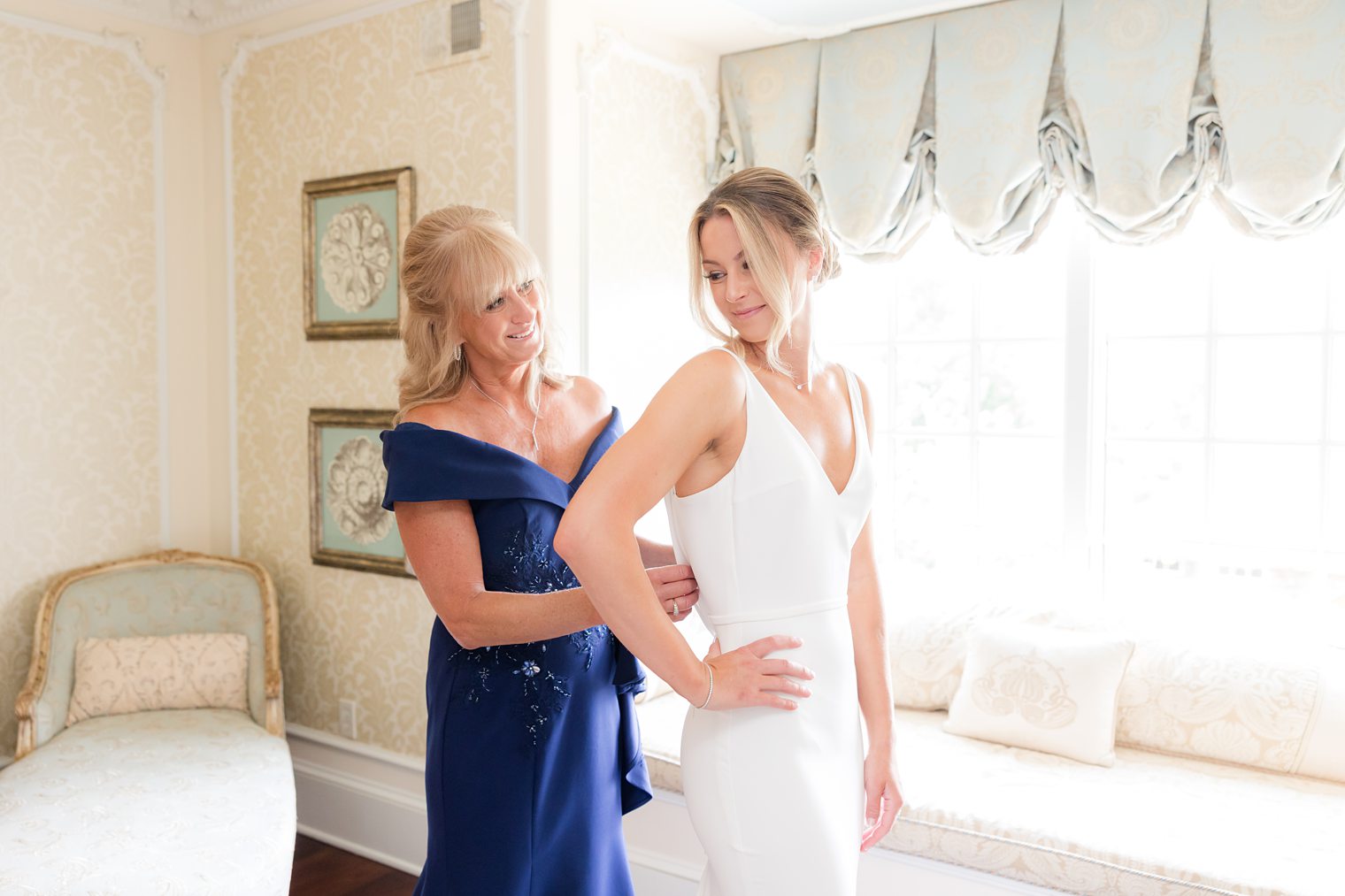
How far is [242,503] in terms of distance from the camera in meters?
3.84

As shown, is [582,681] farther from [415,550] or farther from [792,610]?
[792,610]

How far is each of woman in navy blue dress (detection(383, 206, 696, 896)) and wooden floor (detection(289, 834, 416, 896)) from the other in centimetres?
159

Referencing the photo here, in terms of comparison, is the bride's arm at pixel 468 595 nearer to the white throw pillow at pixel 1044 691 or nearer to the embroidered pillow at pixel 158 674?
Answer: the white throw pillow at pixel 1044 691

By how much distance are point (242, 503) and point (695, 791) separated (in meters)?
2.88

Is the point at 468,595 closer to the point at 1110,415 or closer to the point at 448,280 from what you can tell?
the point at 448,280

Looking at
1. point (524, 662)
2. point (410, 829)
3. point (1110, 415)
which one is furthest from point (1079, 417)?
point (410, 829)

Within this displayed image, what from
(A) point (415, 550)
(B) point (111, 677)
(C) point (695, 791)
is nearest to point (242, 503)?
(B) point (111, 677)

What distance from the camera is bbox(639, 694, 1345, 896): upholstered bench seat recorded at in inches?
86.9

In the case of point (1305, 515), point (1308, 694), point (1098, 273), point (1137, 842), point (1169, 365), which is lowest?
point (1137, 842)

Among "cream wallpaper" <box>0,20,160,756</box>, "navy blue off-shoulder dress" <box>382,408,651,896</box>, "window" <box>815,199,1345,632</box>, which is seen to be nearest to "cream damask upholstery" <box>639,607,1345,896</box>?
"window" <box>815,199,1345,632</box>

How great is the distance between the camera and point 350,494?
3498 millimetres

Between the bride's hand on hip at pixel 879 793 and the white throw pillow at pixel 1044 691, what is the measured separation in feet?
4.58

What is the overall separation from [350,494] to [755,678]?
7.94 feet

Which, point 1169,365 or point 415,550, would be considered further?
point 1169,365
